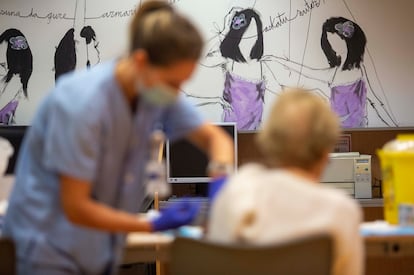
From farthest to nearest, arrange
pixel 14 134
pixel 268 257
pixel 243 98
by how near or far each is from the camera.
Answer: pixel 243 98 < pixel 14 134 < pixel 268 257

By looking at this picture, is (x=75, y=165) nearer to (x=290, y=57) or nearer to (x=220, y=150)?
(x=220, y=150)

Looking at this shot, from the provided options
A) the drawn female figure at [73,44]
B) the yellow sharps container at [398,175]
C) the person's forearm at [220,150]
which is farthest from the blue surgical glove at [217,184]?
the drawn female figure at [73,44]

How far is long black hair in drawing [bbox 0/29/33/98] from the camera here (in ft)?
13.2

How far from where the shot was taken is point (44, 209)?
1378mm

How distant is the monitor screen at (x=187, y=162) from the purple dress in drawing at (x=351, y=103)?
0.76 m

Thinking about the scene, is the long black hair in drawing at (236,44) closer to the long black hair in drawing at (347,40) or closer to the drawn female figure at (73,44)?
the long black hair in drawing at (347,40)

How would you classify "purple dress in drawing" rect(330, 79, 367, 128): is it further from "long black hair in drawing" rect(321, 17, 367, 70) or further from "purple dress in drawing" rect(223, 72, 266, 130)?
"purple dress in drawing" rect(223, 72, 266, 130)

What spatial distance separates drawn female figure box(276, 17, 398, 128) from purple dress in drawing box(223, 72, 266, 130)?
0.26 m

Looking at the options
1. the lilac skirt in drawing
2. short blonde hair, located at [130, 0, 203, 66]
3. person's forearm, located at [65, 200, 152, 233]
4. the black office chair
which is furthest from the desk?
the lilac skirt in drawing

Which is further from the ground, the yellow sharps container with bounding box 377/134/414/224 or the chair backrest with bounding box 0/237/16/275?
the yellow sharps container with bounding box 377/134/414/224

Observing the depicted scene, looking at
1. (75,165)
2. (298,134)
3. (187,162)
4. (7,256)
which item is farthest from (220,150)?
(187,162)

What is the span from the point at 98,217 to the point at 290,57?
9.34 ft

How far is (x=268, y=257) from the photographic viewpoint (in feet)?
3.98

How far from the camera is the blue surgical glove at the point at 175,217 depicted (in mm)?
1457
